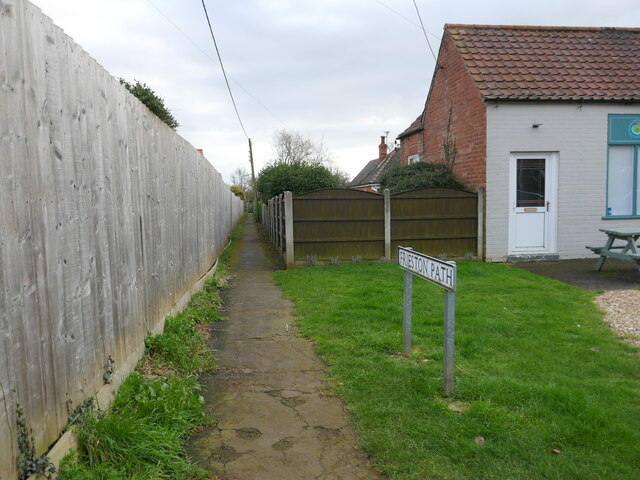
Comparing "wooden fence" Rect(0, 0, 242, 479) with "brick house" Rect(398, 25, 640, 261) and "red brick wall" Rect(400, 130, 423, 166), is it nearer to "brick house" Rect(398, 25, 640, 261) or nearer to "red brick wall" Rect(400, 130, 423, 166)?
"brick house" Rect(398, 25, 640, 261)

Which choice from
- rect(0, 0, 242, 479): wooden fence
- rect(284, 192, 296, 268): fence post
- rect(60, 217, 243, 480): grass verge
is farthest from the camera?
rect(284, 192, 296, 268): fence post

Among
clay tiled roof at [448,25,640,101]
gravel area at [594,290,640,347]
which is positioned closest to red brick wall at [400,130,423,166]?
clay tiled roof at [448,25,640,101]

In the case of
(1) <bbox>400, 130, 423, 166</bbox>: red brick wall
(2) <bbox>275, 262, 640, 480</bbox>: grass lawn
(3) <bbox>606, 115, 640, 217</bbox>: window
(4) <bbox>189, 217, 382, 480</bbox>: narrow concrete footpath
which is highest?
(1) <bbox>400, 130, 423, 166</bbox>: red brick wall

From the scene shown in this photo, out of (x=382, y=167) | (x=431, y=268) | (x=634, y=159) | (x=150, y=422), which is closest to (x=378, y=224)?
(x=634, y=159)

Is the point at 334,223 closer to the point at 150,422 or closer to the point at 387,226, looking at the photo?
the point at 387,226

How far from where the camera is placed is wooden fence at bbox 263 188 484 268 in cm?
1162

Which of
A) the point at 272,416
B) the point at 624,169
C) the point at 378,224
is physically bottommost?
the point at 272,416

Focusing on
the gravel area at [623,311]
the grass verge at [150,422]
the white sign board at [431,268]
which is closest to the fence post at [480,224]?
the gravel area at [623,311]

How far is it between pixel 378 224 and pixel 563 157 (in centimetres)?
444

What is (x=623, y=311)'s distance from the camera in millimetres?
6723

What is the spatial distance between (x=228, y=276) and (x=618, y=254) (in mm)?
7271

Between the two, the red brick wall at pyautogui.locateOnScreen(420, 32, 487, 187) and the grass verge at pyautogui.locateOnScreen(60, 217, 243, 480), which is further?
the red brick wall at pyautogui.locateOnScreen(420, 32, 487, 187)

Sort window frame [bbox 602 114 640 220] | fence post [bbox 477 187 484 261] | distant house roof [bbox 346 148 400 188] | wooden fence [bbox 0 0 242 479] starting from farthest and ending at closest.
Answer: distant house roof [bbox 346 148 400 188], window frame [bbox 602 114 640 220], fence post [bbox 477 187 484 261], wooden fence [bbox 0 0 242 479]

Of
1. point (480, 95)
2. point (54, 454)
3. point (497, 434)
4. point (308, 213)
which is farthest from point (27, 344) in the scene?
point (480, 95)
